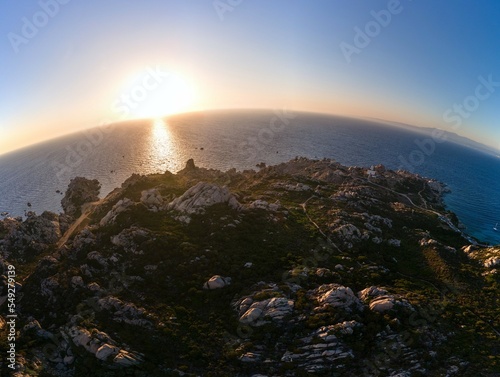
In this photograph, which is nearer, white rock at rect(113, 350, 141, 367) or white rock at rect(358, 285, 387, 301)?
white rock at rect(113, 350, 141, 367)

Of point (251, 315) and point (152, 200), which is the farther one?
point (152, 200)

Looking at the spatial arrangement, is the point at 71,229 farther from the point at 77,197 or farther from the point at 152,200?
the point at 77,197

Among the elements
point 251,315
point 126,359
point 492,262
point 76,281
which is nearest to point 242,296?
point 251,315

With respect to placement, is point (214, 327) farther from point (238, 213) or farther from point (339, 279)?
point (238, 213)

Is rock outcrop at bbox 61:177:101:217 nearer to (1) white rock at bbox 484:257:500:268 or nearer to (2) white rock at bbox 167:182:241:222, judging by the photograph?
(2) white rock at bbox 167:182:241:222

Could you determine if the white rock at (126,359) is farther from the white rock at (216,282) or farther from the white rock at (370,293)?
the white rock at (370,293)

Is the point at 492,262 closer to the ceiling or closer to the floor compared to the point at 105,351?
closer to the floor

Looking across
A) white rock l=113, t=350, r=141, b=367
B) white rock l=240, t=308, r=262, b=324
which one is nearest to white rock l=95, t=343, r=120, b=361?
white rock l=113, t=350, r=141, b=367

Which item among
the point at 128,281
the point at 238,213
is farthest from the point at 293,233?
the point at 128,281
